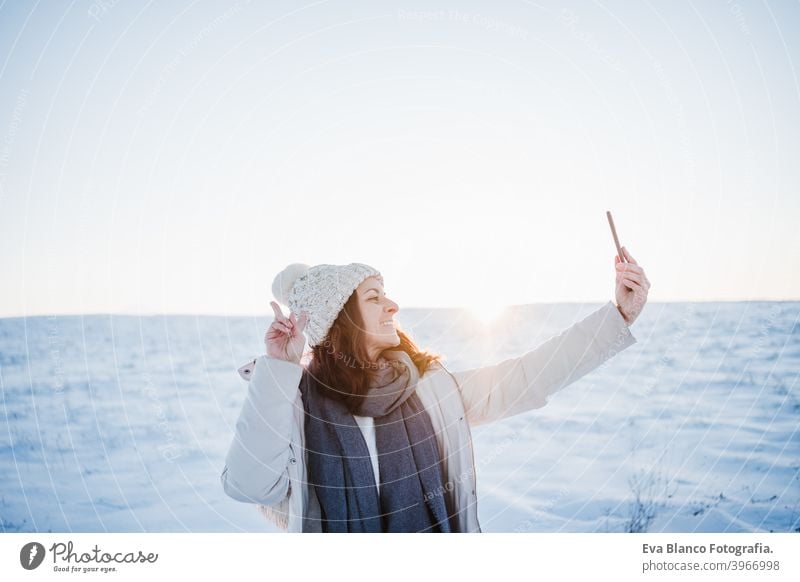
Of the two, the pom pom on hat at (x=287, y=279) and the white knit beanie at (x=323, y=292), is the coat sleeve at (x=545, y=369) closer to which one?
the white knit beanie at (x=323, y=292)

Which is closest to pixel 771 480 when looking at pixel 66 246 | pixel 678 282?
pixel 678 282

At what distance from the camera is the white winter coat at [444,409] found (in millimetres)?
2375

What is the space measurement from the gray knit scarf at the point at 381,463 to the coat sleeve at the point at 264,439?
0.43 ft

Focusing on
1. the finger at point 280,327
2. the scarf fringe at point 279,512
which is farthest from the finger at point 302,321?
the scarf fringe at point 279,512

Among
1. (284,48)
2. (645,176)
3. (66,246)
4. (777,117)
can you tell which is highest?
(284,48)

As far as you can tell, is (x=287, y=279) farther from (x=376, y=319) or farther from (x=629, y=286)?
(x=629, y=286)

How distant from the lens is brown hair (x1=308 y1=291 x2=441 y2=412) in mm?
2590

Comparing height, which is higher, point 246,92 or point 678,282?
point 246,92

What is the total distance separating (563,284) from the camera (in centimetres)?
385

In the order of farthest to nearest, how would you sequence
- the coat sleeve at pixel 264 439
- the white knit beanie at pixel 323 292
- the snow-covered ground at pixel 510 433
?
1. the snow-covered ground at pixel 510 433
2. the white knit beanie at pixel 323 292
3. the coat sleeve at pixel 264 439
